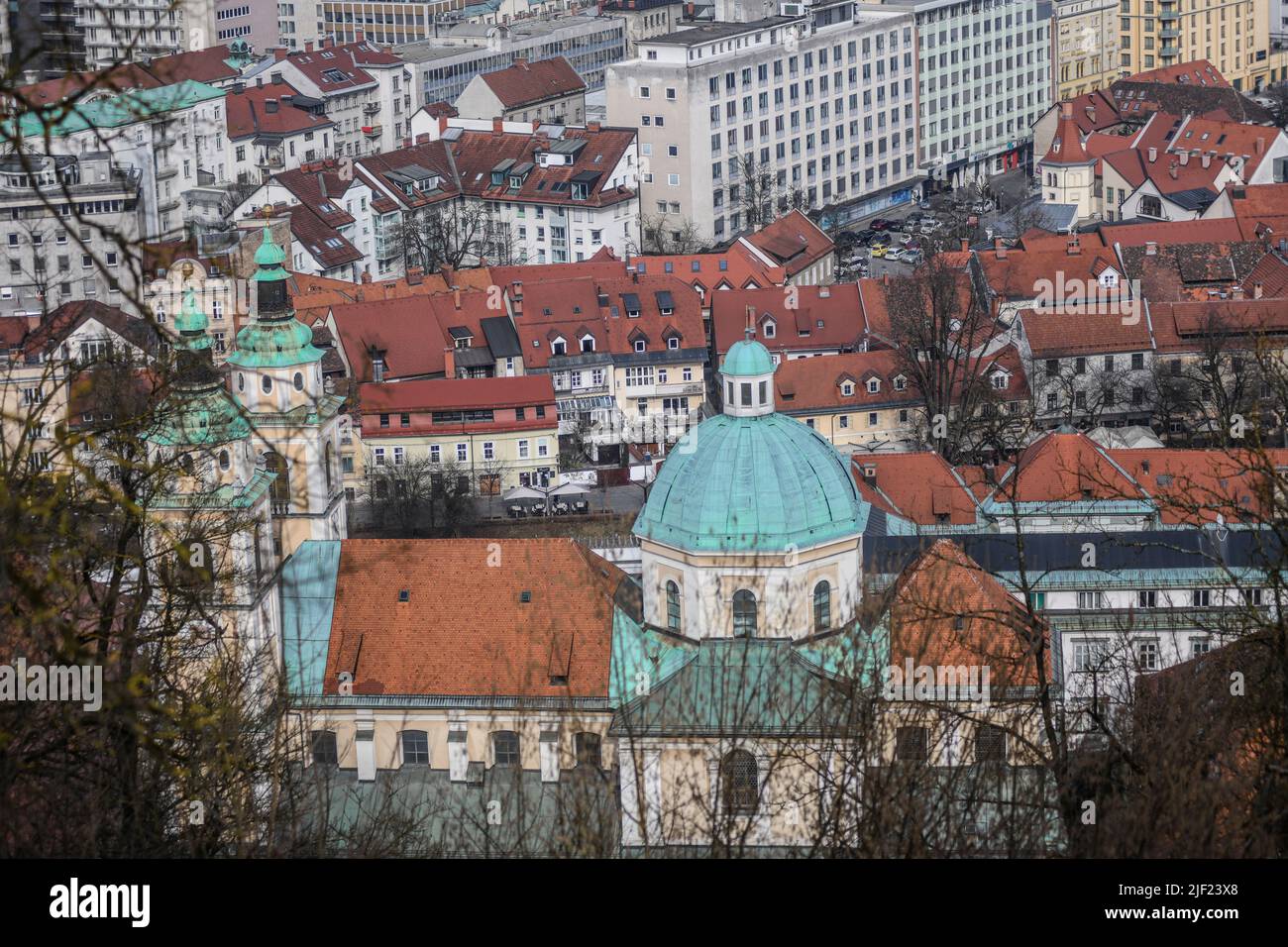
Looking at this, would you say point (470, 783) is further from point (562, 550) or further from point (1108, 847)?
point (1108, 847)

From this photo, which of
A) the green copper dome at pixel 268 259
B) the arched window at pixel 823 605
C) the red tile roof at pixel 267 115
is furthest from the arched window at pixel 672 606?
the red tile roof at pixel 267 115

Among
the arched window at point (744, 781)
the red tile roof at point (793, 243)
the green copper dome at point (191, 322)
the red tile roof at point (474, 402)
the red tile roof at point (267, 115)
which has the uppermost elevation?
the red tile roof at point (267, 115)

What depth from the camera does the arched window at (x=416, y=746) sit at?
44.5m

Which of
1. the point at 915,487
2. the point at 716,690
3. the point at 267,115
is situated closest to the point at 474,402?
the point at 915,487

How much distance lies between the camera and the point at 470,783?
43250mm

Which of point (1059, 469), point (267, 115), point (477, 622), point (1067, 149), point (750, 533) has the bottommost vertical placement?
point (477, 622)

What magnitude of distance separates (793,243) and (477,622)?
51573 mm

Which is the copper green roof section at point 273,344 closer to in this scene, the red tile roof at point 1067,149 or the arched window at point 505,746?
the arched window at point 505,746

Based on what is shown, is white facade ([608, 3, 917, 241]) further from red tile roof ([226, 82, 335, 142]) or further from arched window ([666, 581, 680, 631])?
arched window ([666, 581, 680, 631])

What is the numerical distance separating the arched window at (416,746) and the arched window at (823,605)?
24.9 feet

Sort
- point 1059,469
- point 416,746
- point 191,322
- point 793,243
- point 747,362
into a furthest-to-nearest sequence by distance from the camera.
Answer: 1. point 793,243
2. point 1059,469
3. point 416,746
4. point 191,322
5. point 747,362

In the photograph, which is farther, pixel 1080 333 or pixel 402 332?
pixel 402 332

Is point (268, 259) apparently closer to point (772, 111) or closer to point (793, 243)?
point (793, 243)

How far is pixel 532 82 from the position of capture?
120 meters
